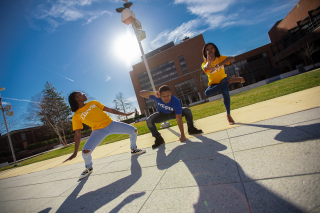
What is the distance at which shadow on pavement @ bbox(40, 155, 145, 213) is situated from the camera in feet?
4.76

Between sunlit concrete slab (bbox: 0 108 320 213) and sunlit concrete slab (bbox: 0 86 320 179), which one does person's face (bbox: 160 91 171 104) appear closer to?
sunlit concrete slab (bbox: 0 86 320 179)

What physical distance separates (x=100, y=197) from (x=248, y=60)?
157ft

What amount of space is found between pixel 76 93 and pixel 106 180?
1898mm

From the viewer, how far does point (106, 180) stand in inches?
83.4

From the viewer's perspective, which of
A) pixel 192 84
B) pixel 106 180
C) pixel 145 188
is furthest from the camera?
pixel 192 84

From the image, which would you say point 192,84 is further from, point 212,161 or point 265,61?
point 212,161

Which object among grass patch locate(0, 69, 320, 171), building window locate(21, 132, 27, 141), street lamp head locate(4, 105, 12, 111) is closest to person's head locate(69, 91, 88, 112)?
grass patch locate(0, 69, 320, 171)

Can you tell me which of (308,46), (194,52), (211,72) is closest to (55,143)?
(211,72)

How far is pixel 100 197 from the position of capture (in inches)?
64.9

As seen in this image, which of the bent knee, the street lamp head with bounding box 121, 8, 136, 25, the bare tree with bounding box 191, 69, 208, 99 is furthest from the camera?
the bare tree with bounding box 191, 69, 208, 99

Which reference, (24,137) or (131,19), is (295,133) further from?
(24,137)

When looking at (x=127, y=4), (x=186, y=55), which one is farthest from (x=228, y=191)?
(x=186, y=55)

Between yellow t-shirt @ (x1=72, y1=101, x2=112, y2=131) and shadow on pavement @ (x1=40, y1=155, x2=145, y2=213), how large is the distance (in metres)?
1.25

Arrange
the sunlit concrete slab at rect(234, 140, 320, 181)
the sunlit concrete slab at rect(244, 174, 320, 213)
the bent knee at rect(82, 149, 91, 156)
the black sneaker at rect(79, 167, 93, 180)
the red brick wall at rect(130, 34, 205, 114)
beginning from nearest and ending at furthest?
the sunlit concrete slab at rect(244, 174, 320, 213) < the sunlit concrete slab at rect(234, 140, 320, 181) < the black sneaker at rect(79, 167, 93, 180) < the bent knee at rect(82, 149, 91, 156) < the red brick wall at rect(130, 34, 205, 114)
